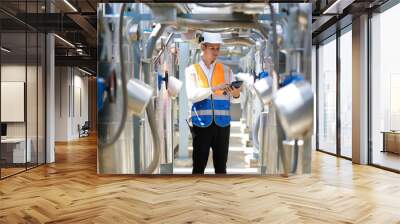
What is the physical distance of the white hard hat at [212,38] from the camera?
3.55m

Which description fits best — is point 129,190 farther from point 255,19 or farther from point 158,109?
point 255,19

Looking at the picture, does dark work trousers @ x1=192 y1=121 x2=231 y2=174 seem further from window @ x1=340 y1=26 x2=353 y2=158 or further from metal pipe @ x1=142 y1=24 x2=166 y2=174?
window @ x1=340 y1=26 x2=353 y2=158

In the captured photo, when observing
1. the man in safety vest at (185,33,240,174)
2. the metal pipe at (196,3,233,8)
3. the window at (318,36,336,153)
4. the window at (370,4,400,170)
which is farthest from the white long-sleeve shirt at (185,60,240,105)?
the window at (318,36,336,153)

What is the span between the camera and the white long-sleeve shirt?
3855mm

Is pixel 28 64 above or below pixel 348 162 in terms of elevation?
above

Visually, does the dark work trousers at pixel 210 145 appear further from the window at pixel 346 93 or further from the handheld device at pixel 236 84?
the window at pixel 346 93

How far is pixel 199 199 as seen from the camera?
14.3 ft

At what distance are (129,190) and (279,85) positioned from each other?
2.52 meters

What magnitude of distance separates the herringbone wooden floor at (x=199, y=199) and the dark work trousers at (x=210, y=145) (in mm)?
377

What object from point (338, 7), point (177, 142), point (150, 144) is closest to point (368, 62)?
point (338, 7)

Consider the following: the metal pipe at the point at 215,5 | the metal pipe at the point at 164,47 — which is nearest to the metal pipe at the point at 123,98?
the metal pipe at the point at 164,47

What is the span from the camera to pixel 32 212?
151 inches

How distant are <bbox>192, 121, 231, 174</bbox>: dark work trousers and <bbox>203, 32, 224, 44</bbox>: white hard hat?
33.9 inches

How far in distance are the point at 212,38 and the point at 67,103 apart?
12.5m
